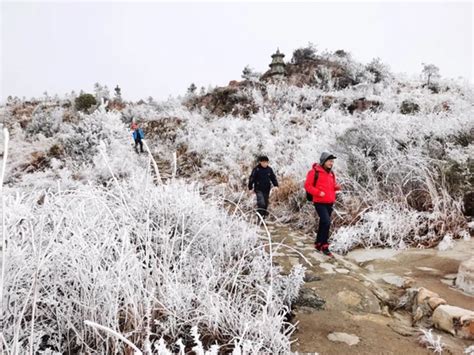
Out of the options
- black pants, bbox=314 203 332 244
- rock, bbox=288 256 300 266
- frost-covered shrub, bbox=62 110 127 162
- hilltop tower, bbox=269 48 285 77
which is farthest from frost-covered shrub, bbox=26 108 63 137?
hilltop tower, bbox=269 48 285 77

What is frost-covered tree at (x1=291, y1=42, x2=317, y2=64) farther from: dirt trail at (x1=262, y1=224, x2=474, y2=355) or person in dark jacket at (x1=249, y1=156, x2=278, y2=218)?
dirt trail at (x1=262, y1=224, x2=474, y2=355)

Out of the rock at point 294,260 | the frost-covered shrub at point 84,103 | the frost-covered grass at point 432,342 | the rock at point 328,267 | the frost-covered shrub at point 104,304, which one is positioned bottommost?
the rock at point 294,260

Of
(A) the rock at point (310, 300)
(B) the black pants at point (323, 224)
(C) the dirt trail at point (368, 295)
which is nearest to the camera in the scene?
(C) the dirt trail at point (368, 295)

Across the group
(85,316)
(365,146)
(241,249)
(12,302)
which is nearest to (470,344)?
(241,249)

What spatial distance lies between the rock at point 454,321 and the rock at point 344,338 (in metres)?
0.73

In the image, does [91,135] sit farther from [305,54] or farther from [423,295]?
[305,54]

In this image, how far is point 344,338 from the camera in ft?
9.15

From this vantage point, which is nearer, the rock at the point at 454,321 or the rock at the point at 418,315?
the rock at the point at 454,321

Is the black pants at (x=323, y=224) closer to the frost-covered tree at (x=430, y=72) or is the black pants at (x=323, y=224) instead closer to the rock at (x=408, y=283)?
the rock at (x=408, y=283)

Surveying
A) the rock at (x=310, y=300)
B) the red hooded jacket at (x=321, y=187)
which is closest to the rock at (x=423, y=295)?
the rock at (x=310, y=300)

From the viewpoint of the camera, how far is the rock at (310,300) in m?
3.28

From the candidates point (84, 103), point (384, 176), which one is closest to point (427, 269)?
point (384, 176)

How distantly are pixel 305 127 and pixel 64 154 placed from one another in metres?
8.01

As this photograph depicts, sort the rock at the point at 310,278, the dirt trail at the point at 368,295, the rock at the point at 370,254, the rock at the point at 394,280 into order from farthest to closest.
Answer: the rock at the point at 370,254, the rock at the point at 394,280, the rock at the point at 310,278, the dirt trail at the point at 368,295
